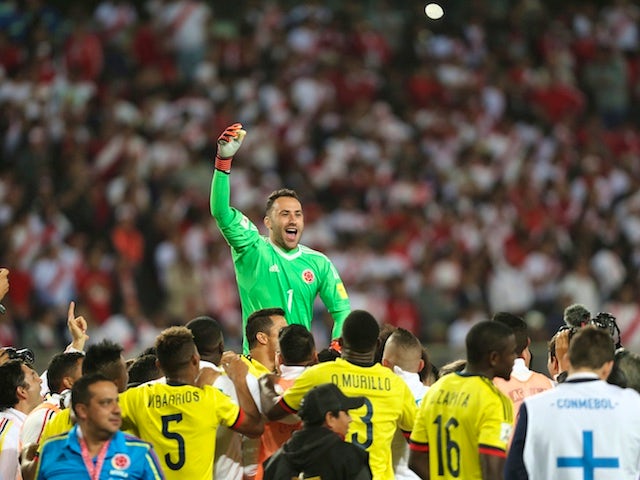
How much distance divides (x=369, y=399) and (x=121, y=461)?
1.41 metres

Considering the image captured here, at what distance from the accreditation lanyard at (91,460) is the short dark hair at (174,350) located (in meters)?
0.79

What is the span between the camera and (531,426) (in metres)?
6.80

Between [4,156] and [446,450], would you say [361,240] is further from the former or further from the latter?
[446,450]

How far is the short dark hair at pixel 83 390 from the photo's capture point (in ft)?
22.6

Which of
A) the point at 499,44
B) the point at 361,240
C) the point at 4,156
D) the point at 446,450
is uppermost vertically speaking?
the point at 499,44

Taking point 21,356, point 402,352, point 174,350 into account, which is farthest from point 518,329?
point 21,356

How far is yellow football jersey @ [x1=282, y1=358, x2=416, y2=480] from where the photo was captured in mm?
7410

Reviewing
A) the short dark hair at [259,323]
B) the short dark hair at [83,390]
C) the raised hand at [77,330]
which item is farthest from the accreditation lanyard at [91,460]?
the raised hand at [77,330]

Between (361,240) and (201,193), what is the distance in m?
2.28

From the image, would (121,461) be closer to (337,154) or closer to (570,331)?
(570,331)

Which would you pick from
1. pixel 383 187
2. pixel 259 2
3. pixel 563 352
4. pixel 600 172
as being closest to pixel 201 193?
pixel 383 187

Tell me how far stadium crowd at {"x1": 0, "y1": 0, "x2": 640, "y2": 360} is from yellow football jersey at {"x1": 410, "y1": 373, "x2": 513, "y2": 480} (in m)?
9.79

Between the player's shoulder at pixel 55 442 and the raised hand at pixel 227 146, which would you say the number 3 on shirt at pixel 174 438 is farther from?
the raised hand at pixel 227 146

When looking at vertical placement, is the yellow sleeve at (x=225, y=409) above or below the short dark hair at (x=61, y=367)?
below
